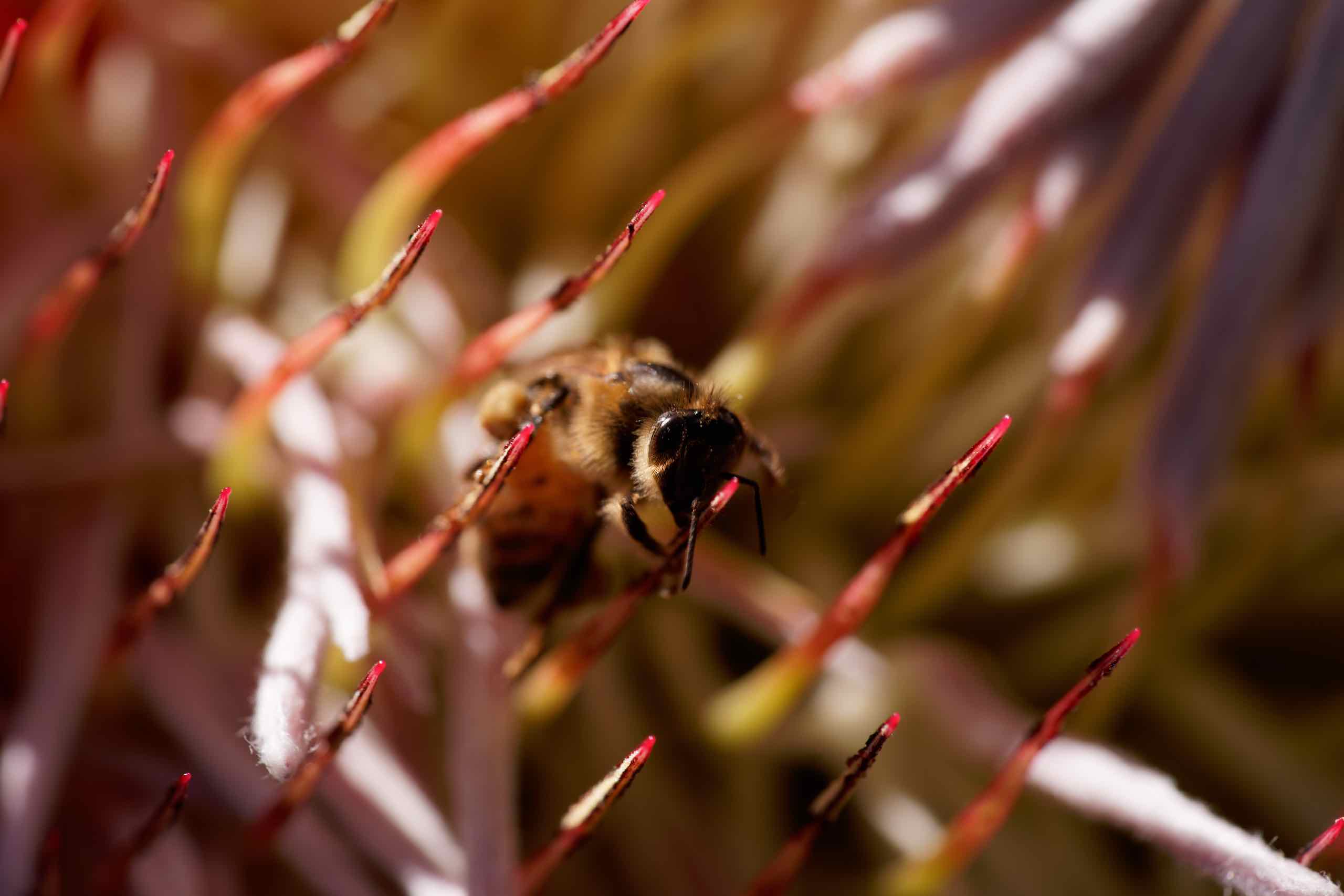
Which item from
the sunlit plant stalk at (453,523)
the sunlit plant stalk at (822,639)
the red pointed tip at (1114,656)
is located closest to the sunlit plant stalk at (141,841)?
the sunlit plant stalk at (453,523)

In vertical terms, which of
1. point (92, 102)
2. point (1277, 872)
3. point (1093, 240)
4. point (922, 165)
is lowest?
point (1277, 872)

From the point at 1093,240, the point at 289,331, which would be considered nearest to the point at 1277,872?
the point at 1093,240

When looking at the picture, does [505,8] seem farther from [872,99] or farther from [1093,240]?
[1093,240]

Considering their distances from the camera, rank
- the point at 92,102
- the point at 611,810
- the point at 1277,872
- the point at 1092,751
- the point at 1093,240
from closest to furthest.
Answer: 1. the point at 1277,872
2. the point at 1092,751
3. the point at 1093,240
4. the point at 611,810
5. the point at 92,102

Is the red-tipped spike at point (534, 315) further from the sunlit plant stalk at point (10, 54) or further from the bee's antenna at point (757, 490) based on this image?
the sunlit plant stalk at point (10, 54)

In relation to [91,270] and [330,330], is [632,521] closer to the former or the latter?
[330,330]

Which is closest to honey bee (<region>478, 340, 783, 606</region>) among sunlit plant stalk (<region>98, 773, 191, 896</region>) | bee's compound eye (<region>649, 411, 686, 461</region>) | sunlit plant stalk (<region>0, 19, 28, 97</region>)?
bee's compound eye (<region>649, 411, 686, 461</region>)

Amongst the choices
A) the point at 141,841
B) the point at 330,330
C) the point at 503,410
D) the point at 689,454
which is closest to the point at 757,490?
the point at 689,454

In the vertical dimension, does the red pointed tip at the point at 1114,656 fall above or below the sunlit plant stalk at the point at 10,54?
below
